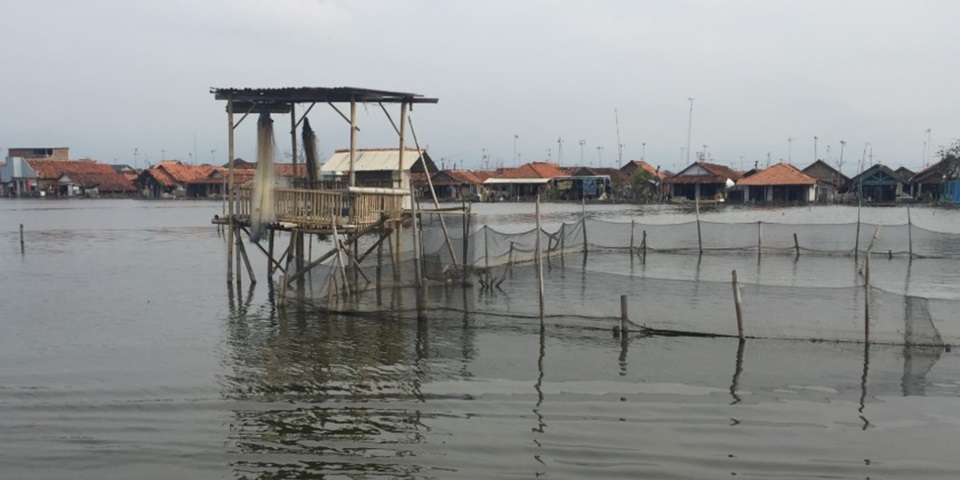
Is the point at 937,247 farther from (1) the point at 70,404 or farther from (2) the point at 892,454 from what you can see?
(1) the point at 70,404

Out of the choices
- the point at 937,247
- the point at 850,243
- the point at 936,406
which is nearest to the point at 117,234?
the point at 850,243

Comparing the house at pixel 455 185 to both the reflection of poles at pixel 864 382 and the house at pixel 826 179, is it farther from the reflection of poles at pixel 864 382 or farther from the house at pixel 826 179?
the reflection of poles at pixel 864 382

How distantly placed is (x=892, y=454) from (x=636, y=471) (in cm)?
272

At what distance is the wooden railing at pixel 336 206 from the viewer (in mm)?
15383

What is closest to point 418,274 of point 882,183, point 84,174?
point 882,183

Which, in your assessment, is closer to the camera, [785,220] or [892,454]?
[892,454]

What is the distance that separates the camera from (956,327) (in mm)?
11609

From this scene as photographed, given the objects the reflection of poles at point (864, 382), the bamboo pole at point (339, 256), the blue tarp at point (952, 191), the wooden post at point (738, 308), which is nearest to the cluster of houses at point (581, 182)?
the blue tarp at point (952, 191)

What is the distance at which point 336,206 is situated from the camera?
1544 centimetres

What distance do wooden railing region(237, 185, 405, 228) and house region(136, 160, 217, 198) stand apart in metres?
78.9

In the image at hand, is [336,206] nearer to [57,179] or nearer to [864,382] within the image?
[864,382]

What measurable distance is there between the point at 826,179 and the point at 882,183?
24.9 ft

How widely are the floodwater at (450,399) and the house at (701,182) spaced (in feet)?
190

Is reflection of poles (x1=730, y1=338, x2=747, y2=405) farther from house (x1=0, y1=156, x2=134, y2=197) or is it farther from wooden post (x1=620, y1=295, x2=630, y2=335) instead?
house (x1=0, y1=156, x2=134, y2=197)
